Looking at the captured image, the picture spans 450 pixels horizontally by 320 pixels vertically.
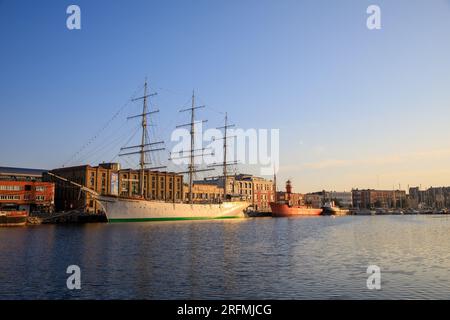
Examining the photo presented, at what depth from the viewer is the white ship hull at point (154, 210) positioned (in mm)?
94500

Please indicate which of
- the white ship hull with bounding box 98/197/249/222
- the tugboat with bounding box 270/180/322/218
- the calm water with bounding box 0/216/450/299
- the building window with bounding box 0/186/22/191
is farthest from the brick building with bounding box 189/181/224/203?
the calm water with bounding box 0/216/450/299

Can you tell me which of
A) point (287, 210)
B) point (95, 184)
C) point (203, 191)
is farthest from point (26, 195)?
point (287, 210)

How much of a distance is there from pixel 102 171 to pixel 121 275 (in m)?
103

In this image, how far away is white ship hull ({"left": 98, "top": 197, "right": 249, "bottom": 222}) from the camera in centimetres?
9450

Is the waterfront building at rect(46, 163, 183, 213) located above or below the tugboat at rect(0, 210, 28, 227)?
above

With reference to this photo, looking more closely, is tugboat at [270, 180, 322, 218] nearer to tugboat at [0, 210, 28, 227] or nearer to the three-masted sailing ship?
the three-masted sailing ship

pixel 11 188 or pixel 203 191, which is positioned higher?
pixel 203 191

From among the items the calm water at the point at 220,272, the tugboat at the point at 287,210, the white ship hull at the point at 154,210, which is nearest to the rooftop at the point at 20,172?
the white ship hull at the point at 154,210

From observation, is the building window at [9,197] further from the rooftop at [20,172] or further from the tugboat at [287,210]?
the tugboat at [287,210]

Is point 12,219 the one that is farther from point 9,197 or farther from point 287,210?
point 287,210

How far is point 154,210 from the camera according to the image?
331 feet

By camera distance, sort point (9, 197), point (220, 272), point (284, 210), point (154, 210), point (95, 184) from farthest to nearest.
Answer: point (284, 210) → point (95, 184) → point (154, 210) → point (9, 197) → point (220, 272)

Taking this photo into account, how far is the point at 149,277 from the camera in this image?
24.9m
